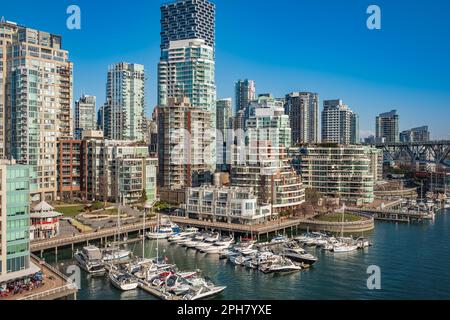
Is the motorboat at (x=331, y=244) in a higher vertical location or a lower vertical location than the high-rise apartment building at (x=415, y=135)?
lower

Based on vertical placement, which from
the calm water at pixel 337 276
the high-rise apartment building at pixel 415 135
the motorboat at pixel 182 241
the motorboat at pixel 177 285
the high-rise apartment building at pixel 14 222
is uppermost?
the high-rise apartment building at pixel 415 135

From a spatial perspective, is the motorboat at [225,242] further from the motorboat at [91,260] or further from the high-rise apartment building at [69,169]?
the high-rise apartment building at [69,169]

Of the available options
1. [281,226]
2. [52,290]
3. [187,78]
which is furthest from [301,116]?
[52,290]

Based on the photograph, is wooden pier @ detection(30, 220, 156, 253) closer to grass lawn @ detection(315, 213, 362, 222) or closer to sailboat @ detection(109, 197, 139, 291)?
sailboat @ detection(109, 197, 139, 291)

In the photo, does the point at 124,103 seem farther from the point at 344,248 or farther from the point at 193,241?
the point at 344,248

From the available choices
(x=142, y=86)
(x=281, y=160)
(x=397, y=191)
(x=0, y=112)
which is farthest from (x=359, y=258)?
(x=142, y=86)

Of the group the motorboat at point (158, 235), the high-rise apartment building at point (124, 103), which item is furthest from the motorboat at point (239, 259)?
the high-rise apartment building at point (124, 103)

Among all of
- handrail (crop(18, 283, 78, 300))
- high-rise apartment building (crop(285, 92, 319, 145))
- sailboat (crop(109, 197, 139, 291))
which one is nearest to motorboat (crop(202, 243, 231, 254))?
sailboat (crop(109, 197, 139, 291))

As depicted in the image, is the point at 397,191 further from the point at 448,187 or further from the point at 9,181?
the point at 9,181
